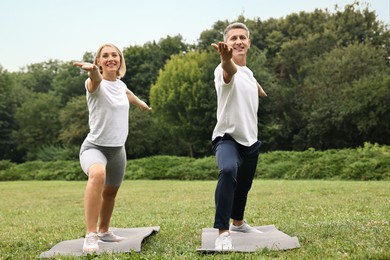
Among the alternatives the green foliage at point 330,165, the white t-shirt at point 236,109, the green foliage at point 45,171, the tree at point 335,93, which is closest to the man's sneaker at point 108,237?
the white t-shirt at point 236,109

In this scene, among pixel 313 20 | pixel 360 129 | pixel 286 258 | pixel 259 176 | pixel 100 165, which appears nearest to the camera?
pixel 286 258

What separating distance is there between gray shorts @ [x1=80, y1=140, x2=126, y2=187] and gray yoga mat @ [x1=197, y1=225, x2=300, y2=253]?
132 centimetres

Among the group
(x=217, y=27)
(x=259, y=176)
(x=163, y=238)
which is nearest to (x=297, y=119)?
(x=259, y=176)

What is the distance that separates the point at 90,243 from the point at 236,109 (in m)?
2.17

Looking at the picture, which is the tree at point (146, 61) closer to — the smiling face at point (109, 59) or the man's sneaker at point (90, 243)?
the smiling face at point (109, 59)

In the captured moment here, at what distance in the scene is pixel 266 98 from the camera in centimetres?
3794

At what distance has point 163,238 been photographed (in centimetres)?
595

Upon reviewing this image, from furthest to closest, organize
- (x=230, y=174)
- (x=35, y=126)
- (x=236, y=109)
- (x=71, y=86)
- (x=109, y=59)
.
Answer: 1. (x=71, y=86)
2. (x=35, y=126)
3. (x=109, y=59)
4. (x=236, y=109)
5. (x=230, y=174)

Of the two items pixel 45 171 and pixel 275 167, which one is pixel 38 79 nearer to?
pixel 45 171

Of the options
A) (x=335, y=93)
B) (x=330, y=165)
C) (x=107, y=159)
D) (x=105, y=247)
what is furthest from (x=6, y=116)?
(x=105, y=247)

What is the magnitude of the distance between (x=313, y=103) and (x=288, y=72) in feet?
33.4

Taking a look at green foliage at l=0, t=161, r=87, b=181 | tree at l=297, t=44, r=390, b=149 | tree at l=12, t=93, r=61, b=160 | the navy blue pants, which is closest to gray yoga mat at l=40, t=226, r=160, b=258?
the navy blue pants

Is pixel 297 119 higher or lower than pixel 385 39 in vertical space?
lower

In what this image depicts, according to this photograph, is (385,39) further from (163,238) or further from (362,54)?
(163,238)
